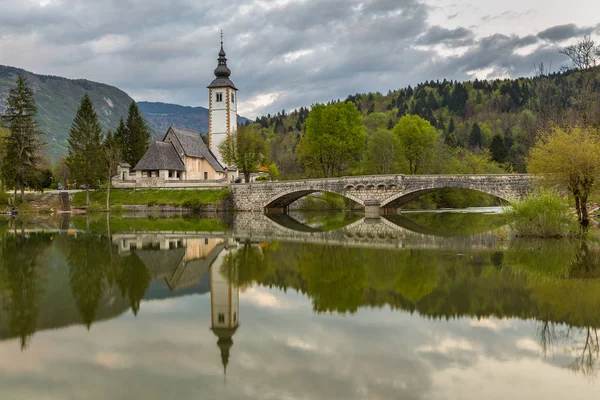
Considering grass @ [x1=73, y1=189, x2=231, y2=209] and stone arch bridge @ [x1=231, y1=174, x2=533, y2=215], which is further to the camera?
grass @ [x1=73, y1=189, x2=231, y2=209]

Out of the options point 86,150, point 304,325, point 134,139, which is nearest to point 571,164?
point 304,325

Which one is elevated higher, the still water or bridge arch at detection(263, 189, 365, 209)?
bridge arch at detection(263, 189, 365, 209)

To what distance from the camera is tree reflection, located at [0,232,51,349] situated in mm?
10766

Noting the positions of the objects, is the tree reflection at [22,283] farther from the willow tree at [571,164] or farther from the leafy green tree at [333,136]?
the leafy green tree at [333,136]

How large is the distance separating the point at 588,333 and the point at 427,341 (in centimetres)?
297

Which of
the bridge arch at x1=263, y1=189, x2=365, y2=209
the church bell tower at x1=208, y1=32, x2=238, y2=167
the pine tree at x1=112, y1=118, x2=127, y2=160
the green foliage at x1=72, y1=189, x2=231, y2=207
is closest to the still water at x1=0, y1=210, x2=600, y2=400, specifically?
the bridge arch at x1=263, y1=189, x2=365, y2=209

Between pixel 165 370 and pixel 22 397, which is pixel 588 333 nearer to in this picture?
pixel 165 370

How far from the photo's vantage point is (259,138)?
207ft

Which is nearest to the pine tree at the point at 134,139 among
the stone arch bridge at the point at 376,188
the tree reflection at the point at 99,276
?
the stone arch bridge at the point at 376,188

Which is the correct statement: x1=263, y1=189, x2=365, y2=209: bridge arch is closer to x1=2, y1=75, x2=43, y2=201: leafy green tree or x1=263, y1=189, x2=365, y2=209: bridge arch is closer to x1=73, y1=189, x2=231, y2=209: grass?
x1=73, y1=189, x2=231, y2=209: grass

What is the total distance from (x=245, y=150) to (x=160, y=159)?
404 inches

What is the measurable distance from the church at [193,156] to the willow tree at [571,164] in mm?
38570

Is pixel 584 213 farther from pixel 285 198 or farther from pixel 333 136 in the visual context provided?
pixel 333 136

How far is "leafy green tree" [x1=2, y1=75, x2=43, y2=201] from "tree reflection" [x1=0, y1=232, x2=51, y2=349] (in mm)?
29691
